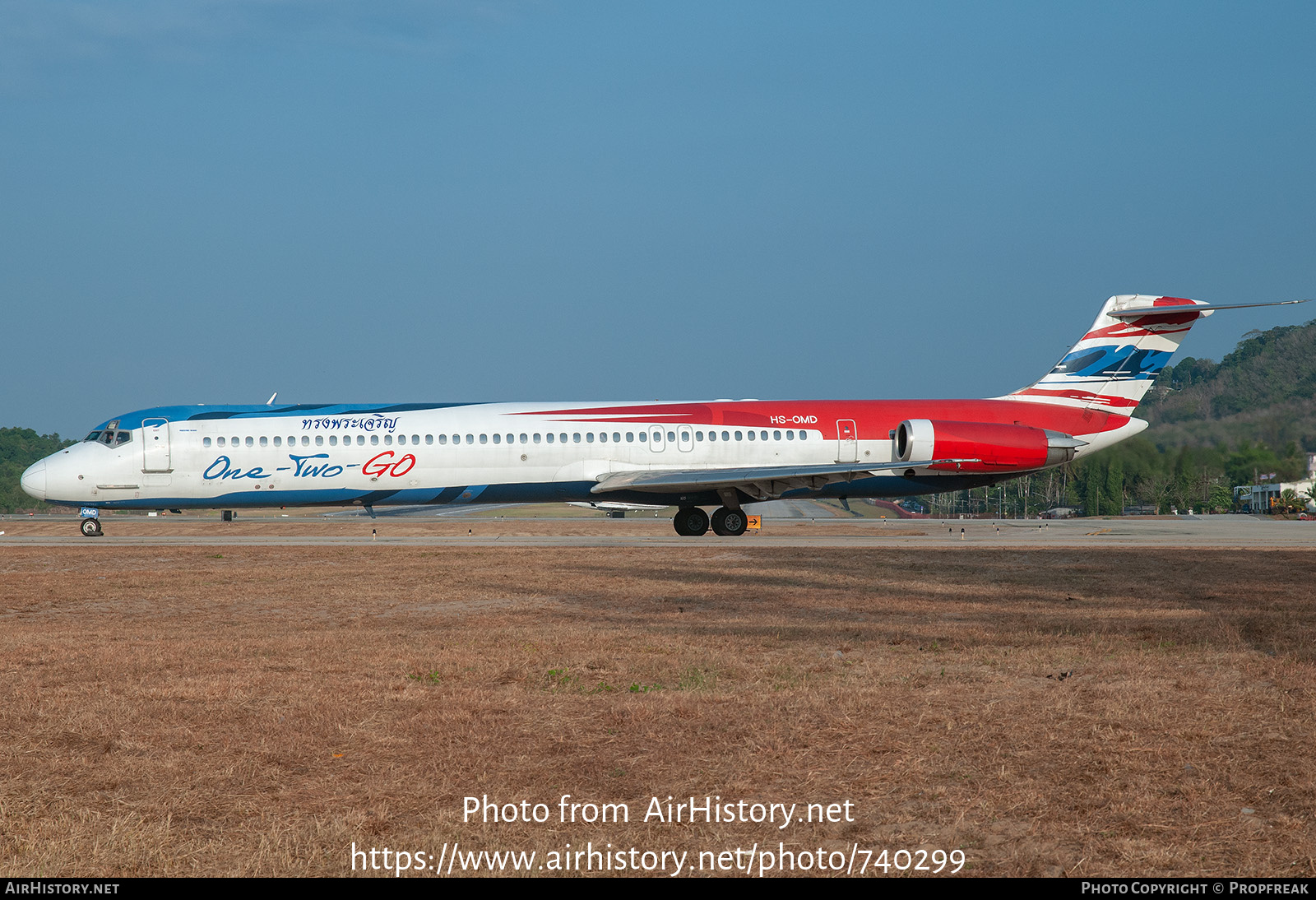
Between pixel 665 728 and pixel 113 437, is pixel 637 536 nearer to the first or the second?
pixel 113 437

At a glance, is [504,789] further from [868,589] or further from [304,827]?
[868,589]

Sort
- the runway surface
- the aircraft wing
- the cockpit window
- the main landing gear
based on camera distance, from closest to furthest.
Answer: the aircraft wing, the runway surface, the cockpit window, the main landing gear

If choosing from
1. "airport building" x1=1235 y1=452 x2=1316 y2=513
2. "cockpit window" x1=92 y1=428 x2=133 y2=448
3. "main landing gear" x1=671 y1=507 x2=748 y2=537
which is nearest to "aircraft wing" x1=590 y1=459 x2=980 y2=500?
"main landing gear" x1=671 y1=507 x2=748 y2=537

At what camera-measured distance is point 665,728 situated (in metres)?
7.23

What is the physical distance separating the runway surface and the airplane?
121 centimetres

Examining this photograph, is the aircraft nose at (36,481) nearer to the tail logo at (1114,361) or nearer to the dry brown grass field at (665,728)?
the dry brown grass field at (665,728)

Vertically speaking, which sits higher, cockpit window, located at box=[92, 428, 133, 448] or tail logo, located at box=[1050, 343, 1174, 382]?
tail logo, located at box=[1050, 343, 1174, 382]

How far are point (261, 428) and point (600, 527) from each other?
12.9m

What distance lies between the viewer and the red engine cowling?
2947cm

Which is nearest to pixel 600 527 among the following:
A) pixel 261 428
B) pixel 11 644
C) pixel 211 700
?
pixel 261 428

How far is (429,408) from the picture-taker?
97.9 feet

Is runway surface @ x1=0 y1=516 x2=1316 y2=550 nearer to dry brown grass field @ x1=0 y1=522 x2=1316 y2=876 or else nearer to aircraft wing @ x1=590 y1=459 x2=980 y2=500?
aircraft wing @ x1=590 y1=459 x2=980 y2=500

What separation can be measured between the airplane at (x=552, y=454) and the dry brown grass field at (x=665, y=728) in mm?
14093

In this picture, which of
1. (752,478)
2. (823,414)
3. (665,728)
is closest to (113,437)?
(752,478)
